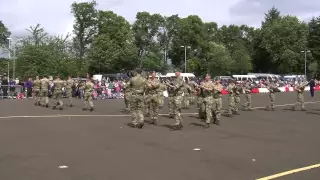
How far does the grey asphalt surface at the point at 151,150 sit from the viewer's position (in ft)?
26.5

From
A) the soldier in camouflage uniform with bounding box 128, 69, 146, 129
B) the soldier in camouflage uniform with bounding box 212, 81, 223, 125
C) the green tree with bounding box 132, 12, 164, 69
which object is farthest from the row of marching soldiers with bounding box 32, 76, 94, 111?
the green tree with bounding box 132, 12, 164, 69

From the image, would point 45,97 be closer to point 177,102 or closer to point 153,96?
point 153,96

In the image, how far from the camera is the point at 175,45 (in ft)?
284

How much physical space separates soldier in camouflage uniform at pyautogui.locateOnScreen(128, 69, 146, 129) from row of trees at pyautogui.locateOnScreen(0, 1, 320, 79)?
58.6 meters

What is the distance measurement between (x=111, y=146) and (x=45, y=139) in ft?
7.41

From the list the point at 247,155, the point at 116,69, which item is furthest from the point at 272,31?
the point at 247,155

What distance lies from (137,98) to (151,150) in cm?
402

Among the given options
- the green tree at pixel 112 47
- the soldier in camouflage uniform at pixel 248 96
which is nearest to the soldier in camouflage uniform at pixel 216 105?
the soldier in camouflage uniform at pixel 248 96

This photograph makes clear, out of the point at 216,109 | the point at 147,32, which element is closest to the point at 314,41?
the point at 147,32

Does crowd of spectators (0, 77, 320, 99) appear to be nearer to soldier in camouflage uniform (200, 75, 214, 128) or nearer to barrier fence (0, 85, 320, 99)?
barrier fence (0, 85, 320, 99)

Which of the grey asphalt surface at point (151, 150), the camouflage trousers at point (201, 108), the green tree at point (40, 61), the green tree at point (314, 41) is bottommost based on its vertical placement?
the grey asphalt surface at point (151, 150)

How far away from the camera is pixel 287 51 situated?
83062 millimetres

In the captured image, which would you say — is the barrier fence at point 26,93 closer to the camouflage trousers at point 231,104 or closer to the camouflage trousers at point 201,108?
the camouflage trousers at point 231,104

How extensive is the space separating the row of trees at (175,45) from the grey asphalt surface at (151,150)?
58.7m
